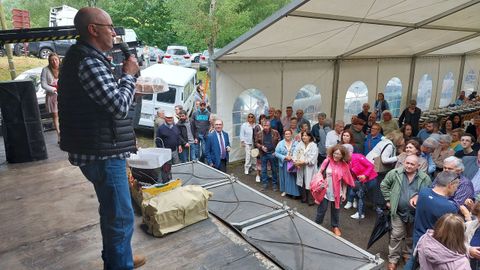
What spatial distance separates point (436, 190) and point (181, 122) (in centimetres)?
478

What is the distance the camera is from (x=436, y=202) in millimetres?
3117

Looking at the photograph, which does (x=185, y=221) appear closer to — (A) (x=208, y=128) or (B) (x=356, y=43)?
(A) (x=208, y=128)

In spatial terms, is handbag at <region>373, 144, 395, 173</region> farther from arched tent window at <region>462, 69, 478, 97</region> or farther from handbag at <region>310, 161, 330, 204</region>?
arched tent window at <region>462, 69, 478, 97</region>

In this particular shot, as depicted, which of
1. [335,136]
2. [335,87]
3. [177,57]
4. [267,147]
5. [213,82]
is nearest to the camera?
[335,136]

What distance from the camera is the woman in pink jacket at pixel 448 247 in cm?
256

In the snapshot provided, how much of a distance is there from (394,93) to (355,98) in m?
2.22

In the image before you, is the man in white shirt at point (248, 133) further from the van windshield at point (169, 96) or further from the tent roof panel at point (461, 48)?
the tent roof panel at point (461, 48)

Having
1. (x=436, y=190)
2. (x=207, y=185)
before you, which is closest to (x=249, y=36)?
(x=207, y=185)

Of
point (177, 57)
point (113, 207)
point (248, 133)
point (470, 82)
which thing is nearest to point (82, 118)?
point (113, 207)

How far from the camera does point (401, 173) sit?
3803 millimetres

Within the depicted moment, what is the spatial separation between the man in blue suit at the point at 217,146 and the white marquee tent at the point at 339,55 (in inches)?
42.4

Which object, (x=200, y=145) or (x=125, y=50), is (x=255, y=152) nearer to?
(x=200, y=145)

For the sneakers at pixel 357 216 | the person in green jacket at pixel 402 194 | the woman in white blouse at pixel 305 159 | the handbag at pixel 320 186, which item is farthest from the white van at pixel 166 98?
the person in green jacket at pixel 402 194

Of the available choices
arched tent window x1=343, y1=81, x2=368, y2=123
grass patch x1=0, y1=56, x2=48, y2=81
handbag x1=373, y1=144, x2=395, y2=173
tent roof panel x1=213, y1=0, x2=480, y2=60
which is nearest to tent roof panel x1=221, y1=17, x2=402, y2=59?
tent roof panel x1=213, y1=0, x2=480, y2=60
